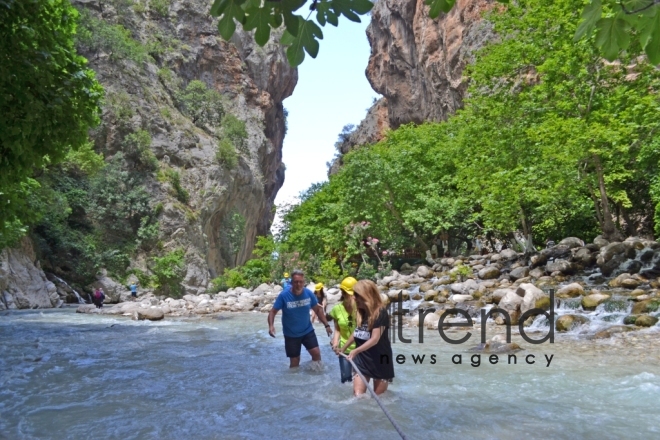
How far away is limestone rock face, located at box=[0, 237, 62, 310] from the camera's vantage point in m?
18.8

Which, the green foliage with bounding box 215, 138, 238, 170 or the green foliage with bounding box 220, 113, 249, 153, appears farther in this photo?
the green foliage with bounding box 220, 113, 249, 153

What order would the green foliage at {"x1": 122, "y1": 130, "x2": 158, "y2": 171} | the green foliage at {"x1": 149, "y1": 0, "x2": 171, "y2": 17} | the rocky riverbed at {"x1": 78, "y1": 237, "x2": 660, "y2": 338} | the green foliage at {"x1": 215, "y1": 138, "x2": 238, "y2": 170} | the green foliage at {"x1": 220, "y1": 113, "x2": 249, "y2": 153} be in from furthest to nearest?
the green foliage at {"x1": 149, "y1": 0, "x2": 171, "y2": 17} → the green foliage at {"x1": 220, "y1": 113, "x2": 249, "y2": 153} → the green foliage at {"x1": 215, "y1": 138, "x2": 238, "y2": 170} → the green foliage at {"x1": 122, "y1": 130, "x2": 158, "y2": 171} → the rocky riverbed at {"x1": 78, "y1": 237, "x2": 660, "y2": 338}

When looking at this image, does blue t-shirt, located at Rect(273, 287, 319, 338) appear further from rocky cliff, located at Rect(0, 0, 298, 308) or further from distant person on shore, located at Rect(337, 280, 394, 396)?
rocky cliff, located at Rect(0, 0, 298, 308)

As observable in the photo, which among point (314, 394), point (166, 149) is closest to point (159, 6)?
point (166, 149)

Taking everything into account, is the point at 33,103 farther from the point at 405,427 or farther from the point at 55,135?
the point at 405,427

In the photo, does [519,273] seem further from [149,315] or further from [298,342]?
[149,315]

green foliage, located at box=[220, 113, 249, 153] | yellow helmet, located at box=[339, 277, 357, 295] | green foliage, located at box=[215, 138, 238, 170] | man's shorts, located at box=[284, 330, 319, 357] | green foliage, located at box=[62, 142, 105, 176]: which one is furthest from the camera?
green foliage, located at box=[220, 113, 249, 153]

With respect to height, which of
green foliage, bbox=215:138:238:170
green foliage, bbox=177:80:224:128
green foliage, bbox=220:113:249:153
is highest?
green foliage, bbox=177:80:224:128

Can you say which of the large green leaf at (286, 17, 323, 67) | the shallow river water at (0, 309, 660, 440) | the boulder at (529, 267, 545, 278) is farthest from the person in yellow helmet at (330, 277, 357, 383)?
the boulder at (529, 267, 545, 278)

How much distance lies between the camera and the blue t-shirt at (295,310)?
6.60 m

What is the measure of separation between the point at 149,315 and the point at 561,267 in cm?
1346

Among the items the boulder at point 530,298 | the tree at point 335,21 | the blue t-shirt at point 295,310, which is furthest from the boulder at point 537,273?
the tree at point 335,21

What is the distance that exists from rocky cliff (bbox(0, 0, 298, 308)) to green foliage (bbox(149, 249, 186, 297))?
2.01 ft

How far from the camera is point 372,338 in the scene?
15.0 feet
